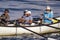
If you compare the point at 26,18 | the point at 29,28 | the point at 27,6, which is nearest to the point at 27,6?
the point at 27,6

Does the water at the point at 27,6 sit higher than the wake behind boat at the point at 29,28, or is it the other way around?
the water at the point at 27,6

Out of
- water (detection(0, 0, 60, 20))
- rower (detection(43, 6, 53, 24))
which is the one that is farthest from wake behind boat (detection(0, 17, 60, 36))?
water (detection(0, 0, 60, 20))

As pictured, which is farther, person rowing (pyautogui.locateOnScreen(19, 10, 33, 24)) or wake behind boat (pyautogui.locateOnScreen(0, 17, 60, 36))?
person rowing (pyautogui.locateOnScreen(19, 10, 33, 24))

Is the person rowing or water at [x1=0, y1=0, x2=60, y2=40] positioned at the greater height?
water at [x1=0, y1=0, x2=60, y2=40]

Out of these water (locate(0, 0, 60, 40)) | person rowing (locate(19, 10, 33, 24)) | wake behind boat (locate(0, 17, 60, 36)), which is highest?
water (locate(0, 0, 60, 40))

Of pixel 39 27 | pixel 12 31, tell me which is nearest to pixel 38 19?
pixel 39 27

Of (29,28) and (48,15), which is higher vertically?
(48,15)

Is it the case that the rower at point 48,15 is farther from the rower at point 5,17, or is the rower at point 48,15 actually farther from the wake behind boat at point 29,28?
the rower at point 5,17

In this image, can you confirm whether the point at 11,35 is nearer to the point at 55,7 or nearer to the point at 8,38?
the point at 8,38

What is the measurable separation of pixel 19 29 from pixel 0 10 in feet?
2.15

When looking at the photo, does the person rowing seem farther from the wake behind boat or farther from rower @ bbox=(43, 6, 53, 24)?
rower @ bbox=(43, 6, 53, 24)

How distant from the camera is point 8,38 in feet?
19.0

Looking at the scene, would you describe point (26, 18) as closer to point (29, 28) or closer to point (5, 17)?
point (29, 28)

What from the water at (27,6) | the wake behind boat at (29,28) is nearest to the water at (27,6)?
the water at (27,6)
